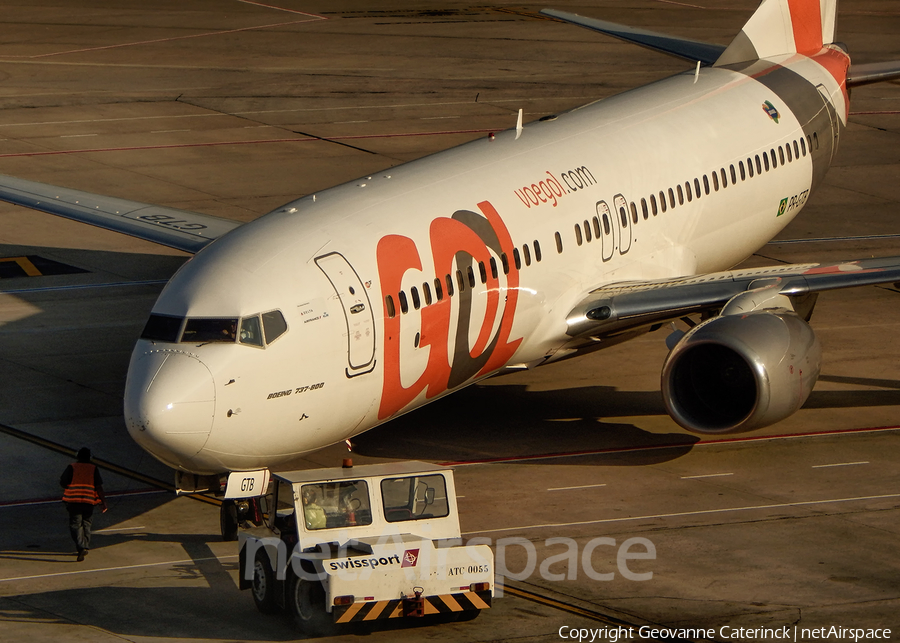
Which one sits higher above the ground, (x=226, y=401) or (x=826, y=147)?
(x=826, y=147)

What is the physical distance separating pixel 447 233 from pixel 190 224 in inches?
340

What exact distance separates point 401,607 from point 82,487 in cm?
560

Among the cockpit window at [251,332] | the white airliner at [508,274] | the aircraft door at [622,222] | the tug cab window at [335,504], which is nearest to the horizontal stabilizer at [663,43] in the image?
the white airliner at [508,274]

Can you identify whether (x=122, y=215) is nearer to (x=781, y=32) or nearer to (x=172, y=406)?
(x=172, y=406)

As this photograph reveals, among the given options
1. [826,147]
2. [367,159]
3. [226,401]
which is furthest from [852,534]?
[367,159]

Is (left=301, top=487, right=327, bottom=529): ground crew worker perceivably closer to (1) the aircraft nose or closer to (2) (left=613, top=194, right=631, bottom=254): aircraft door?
(1) the aircraft nose

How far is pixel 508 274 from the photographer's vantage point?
24547mm

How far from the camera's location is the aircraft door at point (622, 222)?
89.2 feet

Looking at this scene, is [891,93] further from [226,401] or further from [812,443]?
[226,401]

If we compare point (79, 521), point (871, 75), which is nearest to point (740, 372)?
point (79, 521)

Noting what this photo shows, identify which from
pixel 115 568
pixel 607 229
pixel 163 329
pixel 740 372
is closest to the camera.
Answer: pixel 163 329

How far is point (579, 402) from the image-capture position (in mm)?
28016

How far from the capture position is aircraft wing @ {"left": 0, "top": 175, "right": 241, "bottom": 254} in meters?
29.3

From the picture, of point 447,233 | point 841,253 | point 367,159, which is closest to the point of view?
point 447,233
